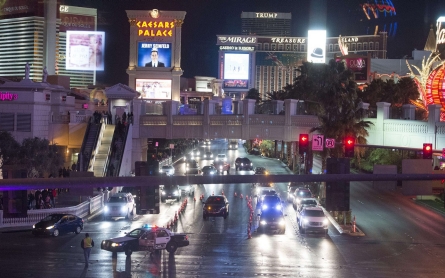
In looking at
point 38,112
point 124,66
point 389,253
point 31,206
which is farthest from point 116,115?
point 124,66

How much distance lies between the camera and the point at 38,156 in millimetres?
44469

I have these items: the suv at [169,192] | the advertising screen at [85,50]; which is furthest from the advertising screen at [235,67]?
the suv at [169,192]

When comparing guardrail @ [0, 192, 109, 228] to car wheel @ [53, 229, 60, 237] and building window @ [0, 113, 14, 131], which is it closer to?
car wheel @ [53, 229, 60, 237]

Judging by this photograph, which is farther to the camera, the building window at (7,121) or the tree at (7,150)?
the building window at (7,121)

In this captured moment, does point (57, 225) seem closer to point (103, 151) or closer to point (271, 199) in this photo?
point (271, 199)

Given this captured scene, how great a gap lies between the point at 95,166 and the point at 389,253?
76.4 ft

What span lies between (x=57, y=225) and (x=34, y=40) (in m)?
136

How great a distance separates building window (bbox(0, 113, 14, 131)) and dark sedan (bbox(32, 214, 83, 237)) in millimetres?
16170

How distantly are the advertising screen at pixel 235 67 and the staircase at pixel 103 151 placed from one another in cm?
10122

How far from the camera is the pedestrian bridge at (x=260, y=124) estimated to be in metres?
43.4

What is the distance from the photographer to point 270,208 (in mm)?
38062

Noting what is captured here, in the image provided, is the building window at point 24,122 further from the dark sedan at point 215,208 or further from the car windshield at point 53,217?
Result: the dark sedan at point 215,208

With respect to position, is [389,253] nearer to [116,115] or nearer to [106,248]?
[106,248]

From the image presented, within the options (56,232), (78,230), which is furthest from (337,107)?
(56,232)
